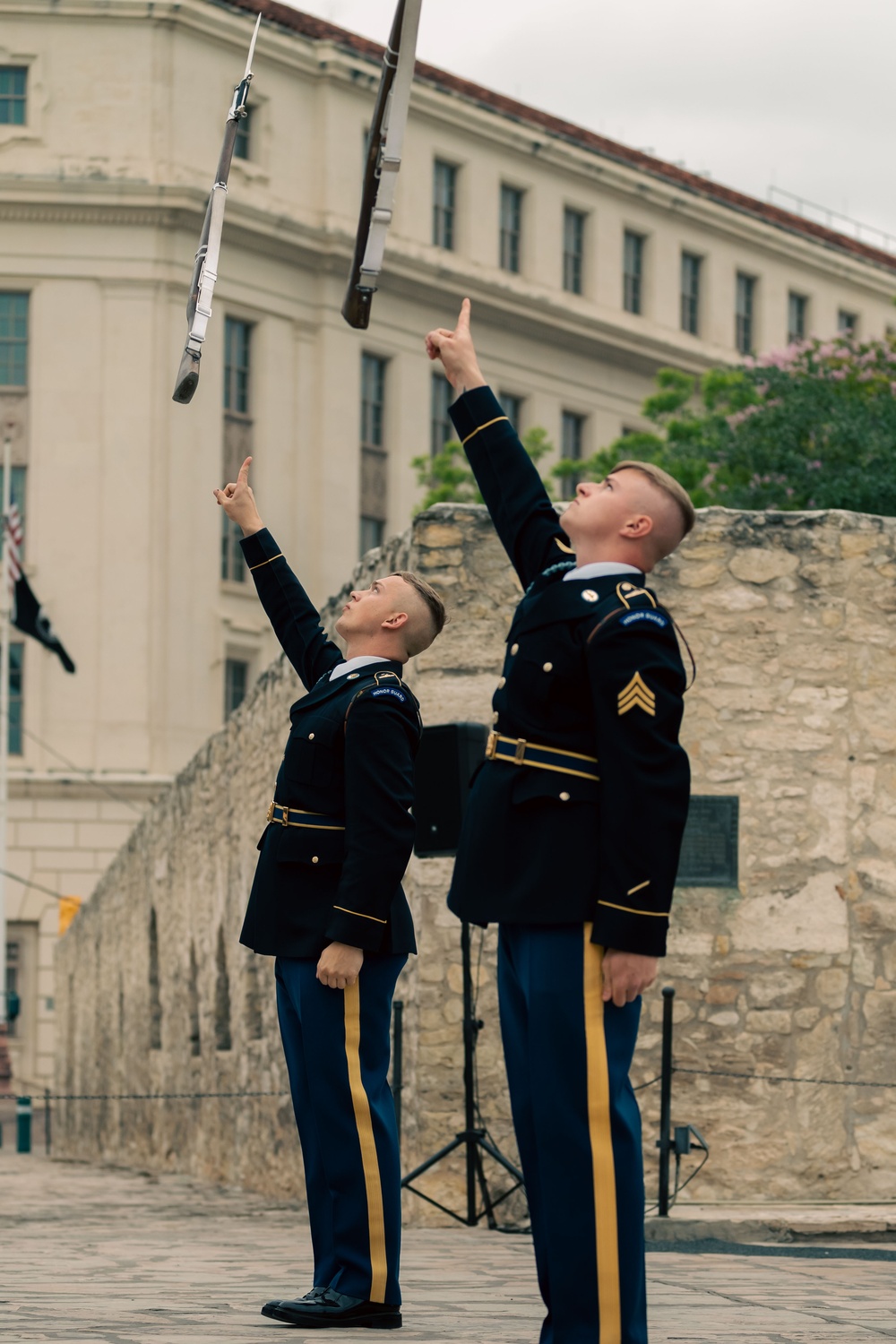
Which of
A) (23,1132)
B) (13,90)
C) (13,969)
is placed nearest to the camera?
(23,1132)

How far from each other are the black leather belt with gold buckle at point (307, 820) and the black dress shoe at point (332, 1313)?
1094 millimetres

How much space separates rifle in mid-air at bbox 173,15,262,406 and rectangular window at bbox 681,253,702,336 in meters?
39.8

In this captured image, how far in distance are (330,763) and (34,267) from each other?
106ft

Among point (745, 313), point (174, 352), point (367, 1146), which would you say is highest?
point (745, 313)

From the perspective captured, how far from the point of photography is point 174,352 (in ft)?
119

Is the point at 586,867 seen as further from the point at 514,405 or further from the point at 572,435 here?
the point at 572,435

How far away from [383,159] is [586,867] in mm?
1770

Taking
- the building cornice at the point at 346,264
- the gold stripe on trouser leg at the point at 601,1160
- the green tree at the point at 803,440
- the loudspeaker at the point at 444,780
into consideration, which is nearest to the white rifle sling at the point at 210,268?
the gold stripe on trouser leg at the point at 601,1160

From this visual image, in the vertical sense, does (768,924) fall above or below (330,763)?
below

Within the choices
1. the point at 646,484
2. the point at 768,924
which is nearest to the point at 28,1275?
the point at 646,484

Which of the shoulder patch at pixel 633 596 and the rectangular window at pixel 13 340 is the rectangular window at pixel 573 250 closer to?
the rectangular window at pixel 13 340

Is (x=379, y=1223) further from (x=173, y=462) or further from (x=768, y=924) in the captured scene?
(x=173, y=462)

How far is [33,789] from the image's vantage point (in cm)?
3509

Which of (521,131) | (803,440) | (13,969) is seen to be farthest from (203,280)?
(521,131)
